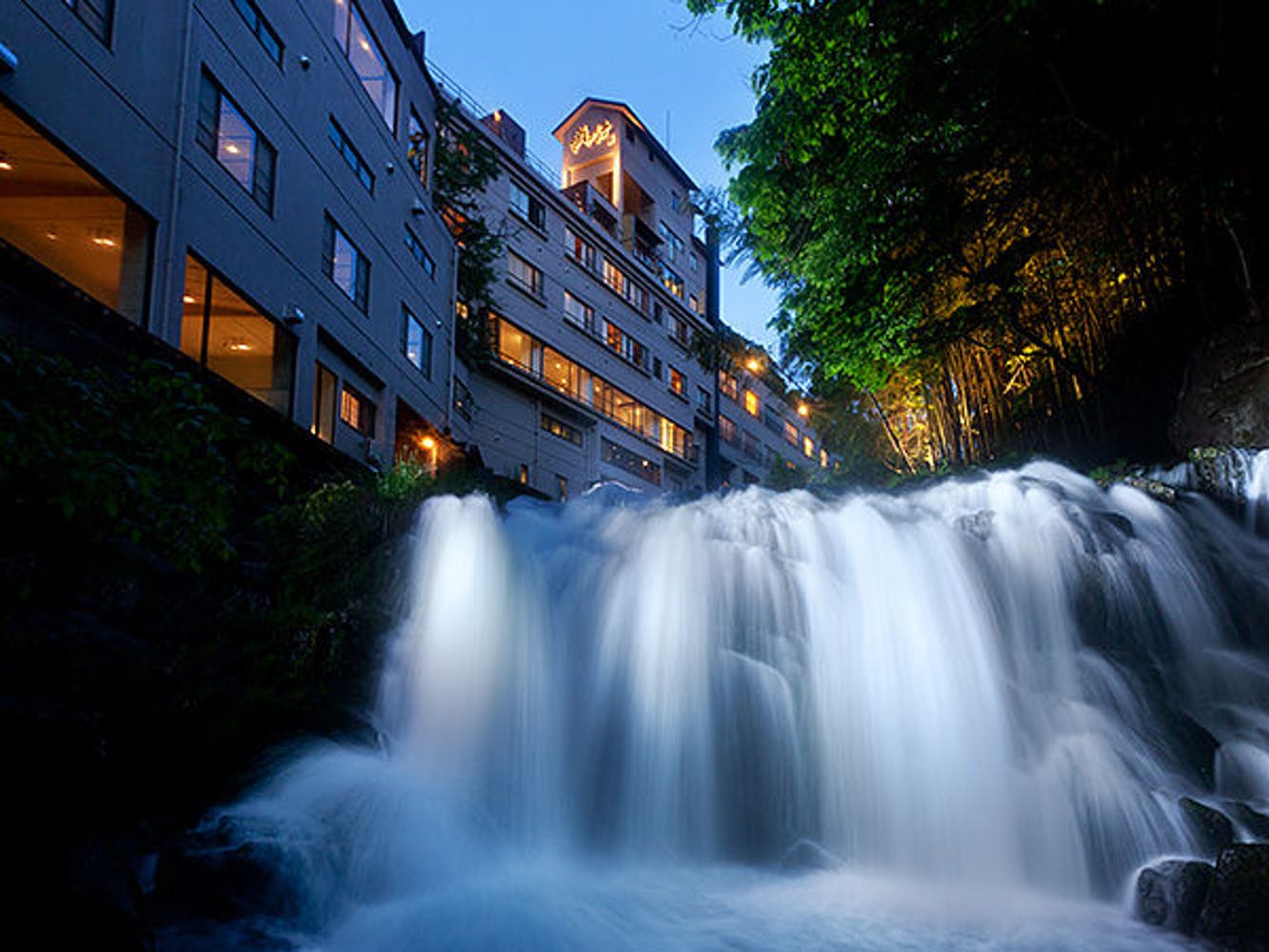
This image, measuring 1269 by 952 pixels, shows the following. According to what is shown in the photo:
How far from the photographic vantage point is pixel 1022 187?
658 inches

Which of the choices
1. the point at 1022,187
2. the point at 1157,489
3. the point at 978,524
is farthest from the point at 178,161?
the point at 1157,489

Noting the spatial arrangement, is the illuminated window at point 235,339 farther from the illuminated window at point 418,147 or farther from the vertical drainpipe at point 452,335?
the illuminated window at point 418,147

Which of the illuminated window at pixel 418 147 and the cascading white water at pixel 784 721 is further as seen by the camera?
the illuminated window at pixel 418 147

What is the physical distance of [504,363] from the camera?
32562mm

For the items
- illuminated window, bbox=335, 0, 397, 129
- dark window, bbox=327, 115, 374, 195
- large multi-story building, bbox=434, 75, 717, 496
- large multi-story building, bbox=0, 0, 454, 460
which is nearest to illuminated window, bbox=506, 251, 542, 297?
large multi-story building, bbox=434, 75, 717, 496

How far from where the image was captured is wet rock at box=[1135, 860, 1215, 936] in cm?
553

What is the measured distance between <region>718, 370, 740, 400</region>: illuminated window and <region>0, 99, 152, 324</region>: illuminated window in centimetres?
4383

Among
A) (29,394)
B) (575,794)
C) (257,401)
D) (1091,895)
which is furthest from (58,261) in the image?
(1091,895)

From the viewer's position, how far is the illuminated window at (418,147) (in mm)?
25953

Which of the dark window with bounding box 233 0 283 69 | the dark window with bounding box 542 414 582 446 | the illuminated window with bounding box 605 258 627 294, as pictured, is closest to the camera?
A: the dark window with bounding box 233 0 283 69

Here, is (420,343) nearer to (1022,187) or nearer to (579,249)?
(579,249)

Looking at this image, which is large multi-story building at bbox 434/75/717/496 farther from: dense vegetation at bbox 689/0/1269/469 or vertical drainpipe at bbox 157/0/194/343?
vertical drainpipe at bbox 157/0/194/343

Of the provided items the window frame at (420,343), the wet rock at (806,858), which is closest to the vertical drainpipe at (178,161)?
the window frame at (420,343)

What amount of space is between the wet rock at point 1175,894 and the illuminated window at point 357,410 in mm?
19083
